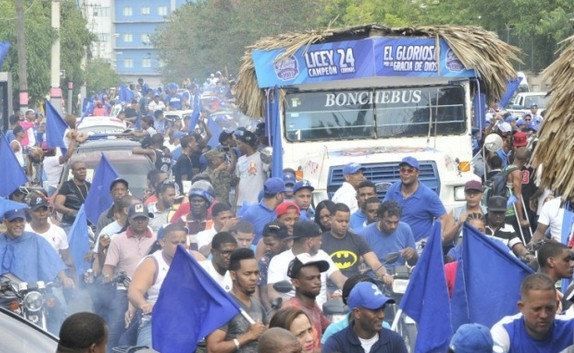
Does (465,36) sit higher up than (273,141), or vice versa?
(465,36)

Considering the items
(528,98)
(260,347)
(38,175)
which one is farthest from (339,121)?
(528,98)

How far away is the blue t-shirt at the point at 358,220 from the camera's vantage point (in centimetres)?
1359

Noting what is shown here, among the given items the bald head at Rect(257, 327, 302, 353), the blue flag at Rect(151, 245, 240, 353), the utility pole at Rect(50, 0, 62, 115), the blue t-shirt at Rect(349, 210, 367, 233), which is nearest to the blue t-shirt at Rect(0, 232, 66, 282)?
the blue t-shirt at Rect(349, 210, 367, 233)

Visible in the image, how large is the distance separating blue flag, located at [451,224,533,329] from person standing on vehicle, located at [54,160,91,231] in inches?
308

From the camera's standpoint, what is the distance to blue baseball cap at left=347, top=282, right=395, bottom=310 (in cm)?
793

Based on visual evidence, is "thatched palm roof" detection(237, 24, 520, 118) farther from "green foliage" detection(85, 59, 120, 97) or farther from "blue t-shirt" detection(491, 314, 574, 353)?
"green foliage" detection(85, 59, 120, 97)

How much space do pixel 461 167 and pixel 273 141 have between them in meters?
2.25

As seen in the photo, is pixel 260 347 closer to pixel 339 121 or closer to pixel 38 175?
pixel 339 121

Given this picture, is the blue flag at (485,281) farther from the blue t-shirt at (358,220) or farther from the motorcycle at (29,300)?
the blue t-shirt at (358,220)

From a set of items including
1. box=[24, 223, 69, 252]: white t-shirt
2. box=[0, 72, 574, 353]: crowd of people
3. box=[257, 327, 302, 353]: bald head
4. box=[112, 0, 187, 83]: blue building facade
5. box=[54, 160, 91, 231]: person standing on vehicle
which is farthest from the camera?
box=[112, 0, 187, 83]: blue building facade

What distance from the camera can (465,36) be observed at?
17547 millimetres

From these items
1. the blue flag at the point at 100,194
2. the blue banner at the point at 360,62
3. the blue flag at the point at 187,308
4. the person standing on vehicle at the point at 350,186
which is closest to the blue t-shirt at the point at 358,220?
the person standing on vehicle at the point at 350,186

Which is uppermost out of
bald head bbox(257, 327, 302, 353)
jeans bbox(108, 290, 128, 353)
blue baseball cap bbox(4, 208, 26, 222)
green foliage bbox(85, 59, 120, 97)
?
bald head bbox(257, 327, 302, 353)

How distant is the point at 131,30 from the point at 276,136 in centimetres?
15115
